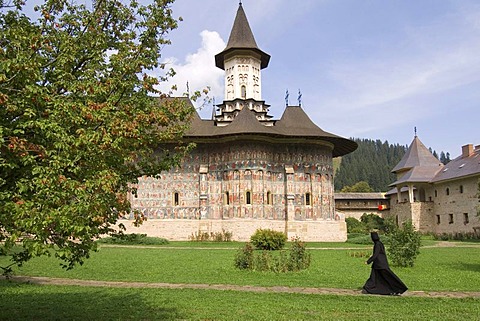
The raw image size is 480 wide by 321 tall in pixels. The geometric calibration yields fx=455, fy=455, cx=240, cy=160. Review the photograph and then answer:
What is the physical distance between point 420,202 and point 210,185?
22.6 metres

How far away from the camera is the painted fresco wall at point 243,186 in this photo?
2927 centimetres

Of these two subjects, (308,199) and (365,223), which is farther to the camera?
(365,223)

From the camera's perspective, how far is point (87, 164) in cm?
470

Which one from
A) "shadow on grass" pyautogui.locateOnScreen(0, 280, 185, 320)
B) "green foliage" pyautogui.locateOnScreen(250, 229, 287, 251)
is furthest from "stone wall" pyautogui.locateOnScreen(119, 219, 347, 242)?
"shadow on grass" pyautogui.locateOnScreen(0, 280, 185, 320)

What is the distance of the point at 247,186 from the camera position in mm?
29141

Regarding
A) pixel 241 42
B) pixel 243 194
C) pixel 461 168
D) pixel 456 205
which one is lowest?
pixel 456 205

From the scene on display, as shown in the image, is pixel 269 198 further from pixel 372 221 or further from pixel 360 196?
pixel 360 196

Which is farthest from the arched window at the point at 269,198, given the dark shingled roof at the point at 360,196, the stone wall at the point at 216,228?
the dark shingled roof at the point at 360,196

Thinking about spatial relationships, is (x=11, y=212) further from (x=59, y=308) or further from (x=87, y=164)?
(x=59, y=308)

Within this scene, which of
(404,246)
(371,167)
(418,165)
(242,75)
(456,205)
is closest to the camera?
(404,246)

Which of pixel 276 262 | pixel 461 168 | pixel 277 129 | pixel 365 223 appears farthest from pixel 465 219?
pixel 276 262

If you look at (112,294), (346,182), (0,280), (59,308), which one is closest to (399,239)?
(112,294)

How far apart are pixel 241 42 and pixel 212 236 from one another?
52.8 feet

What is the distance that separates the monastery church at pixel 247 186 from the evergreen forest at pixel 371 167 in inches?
2102
